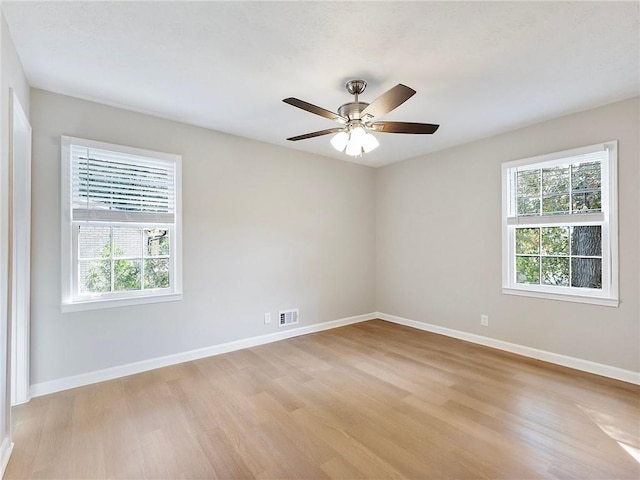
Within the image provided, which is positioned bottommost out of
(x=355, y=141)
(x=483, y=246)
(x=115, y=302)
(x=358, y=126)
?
(x=115, y=302)

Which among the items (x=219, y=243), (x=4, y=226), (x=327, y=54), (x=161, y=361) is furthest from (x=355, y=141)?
(x=161, y=361)

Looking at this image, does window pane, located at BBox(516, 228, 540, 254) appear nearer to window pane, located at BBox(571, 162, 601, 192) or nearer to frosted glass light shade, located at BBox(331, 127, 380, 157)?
window pane, located at BBox(571, 162, 601, 192)

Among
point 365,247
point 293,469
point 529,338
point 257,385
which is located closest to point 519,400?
point 529,338

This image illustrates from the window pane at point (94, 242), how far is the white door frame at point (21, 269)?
14.5 inches

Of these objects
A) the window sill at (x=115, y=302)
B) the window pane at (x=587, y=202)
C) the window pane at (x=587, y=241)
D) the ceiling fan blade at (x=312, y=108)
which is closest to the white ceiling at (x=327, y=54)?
the ceiling fan blade at (x=312, y=108)

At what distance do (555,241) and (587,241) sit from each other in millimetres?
273

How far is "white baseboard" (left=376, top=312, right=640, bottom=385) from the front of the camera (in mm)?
2828

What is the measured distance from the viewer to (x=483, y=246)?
12.7 ft

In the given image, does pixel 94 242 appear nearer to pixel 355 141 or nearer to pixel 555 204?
pixel 355 141

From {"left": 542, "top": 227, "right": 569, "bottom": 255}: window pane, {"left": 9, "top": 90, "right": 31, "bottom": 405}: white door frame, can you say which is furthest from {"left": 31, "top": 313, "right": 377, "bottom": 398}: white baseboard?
{"left": 542, "top": 227, "right": 569, "bottom": 255}: window pane

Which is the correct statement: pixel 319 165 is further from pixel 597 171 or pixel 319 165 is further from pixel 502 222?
pixel 597 171

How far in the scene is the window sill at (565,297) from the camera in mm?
2904

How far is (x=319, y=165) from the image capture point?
459 cm

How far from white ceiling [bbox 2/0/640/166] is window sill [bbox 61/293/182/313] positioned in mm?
1874
